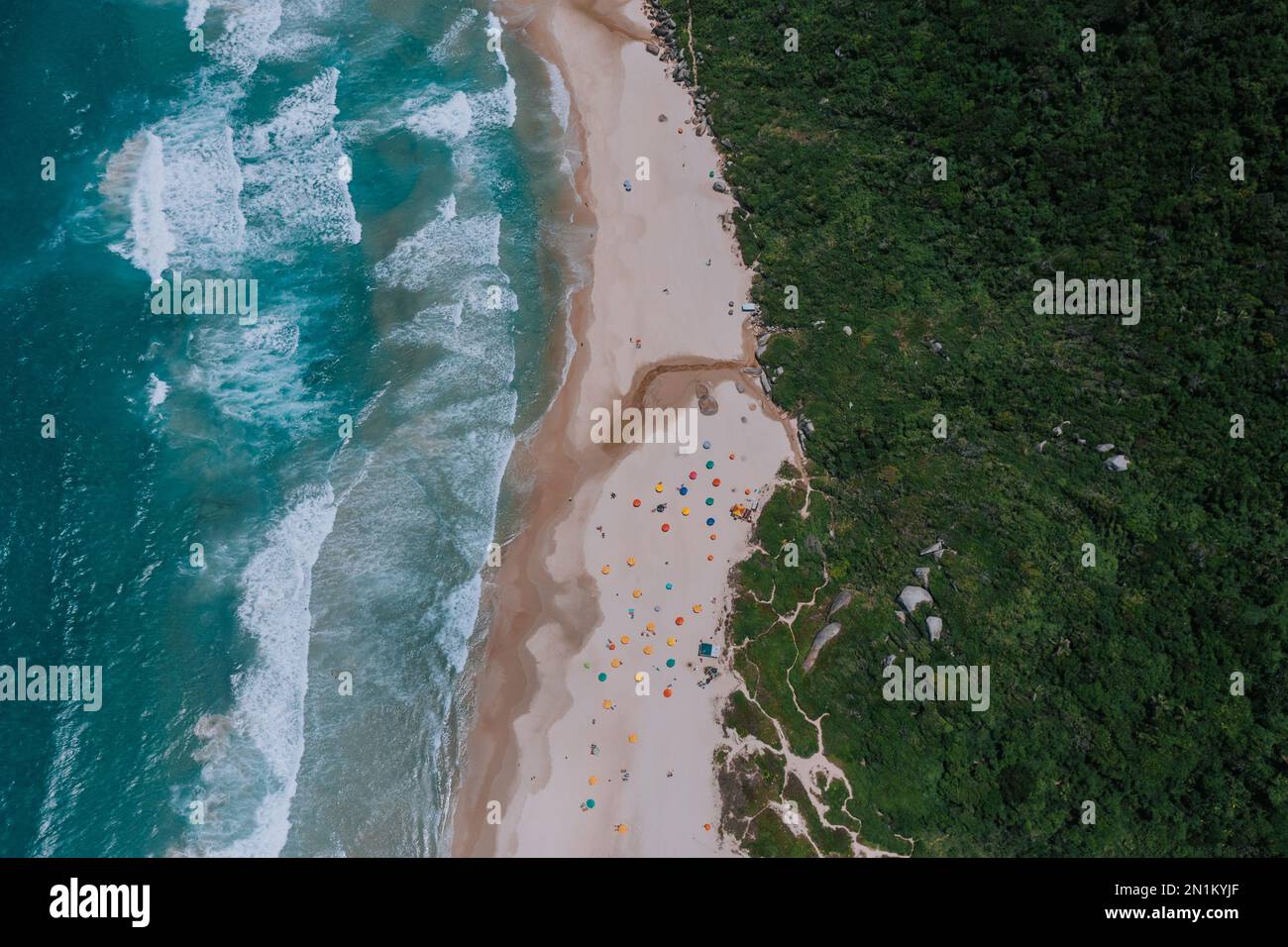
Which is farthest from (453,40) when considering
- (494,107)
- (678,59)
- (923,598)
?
(923,598)

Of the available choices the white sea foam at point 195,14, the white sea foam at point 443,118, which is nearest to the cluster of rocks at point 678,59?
the white sea foam at point 443,118

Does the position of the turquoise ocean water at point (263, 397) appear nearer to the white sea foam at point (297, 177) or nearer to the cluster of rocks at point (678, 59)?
the white sea foam at point (297, 177)

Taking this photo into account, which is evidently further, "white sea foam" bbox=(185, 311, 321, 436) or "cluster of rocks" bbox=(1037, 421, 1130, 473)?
"white sea foam" bbox=(185, 311, 321, 436)

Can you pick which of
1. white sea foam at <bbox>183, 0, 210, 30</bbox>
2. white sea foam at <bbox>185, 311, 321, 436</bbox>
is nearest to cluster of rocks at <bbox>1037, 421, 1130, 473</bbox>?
white sea foam at <bbox>185, 311, 321, 436</bbox>

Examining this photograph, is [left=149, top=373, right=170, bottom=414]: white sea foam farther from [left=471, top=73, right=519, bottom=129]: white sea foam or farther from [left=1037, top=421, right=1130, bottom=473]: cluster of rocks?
[left=1037, top=421, right=1130, bottom=473]: cluster of rocks

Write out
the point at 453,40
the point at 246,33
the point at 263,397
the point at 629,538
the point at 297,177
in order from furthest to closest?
the point at 453,40 → the point at 246,33 → the point at 297,177 → the point at 629,538 → the point at 263,397

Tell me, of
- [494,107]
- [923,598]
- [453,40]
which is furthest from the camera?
[453,40]

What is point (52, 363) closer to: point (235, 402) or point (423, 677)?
point (235, 402)

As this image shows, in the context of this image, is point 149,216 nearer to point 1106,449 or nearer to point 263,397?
point 263,397
